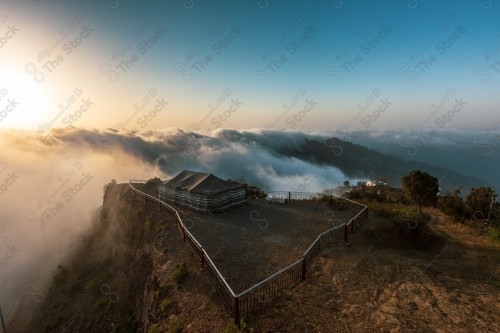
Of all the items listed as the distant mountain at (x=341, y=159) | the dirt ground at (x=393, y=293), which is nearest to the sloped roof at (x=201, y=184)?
the dirt ground at (x=393, y=293)

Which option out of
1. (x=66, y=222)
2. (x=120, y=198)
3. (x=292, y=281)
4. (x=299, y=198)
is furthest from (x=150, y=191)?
(x=66, y=222)

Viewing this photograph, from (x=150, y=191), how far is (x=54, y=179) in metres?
142

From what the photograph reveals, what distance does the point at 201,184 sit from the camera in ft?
69.2

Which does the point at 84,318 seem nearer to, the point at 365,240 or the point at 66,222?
the point at 365,240

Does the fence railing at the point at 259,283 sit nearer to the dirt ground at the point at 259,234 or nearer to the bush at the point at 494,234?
the dirt ground at the point at 259,234

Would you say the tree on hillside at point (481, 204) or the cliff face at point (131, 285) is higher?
the tree on hillside at point (481, 204)

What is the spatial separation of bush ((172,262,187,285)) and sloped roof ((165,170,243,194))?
27.5ft

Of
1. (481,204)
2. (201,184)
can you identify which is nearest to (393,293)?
(481,204)

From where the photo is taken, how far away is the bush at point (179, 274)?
11461 mm

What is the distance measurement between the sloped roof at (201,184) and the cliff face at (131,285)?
110 inches

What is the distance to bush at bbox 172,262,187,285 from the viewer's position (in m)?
11.5

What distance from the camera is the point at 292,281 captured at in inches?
408

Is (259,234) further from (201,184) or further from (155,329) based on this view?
(155,329)

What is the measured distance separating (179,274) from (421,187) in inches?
739
